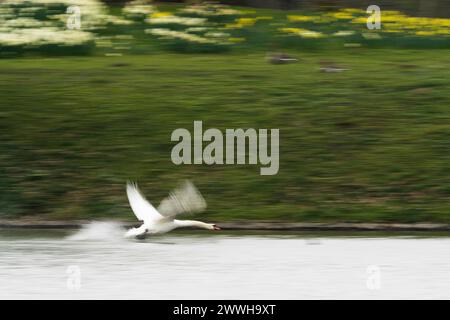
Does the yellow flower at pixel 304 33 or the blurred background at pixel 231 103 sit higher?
the yellow flower at pixel 304 33

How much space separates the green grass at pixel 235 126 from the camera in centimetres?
2061

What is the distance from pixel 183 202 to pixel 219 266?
253cm

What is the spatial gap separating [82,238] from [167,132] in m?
3.49

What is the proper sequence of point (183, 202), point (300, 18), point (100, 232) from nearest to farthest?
point (183, 202) < point (100, 232) < point (300, 18)

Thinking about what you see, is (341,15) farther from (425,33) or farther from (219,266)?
(219,266)

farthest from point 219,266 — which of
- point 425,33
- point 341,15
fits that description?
point 341,15

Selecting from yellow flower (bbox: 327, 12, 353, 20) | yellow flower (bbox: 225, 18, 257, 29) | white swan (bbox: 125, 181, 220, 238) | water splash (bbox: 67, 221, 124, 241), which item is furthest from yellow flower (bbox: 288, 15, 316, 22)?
white swan (bbox: 125, 181, 220, 238)

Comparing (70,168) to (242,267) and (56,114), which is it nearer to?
(56,114)

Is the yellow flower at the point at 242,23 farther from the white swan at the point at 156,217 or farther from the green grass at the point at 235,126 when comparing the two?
the white swan at the point at 156,217

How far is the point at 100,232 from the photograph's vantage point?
1973 cm

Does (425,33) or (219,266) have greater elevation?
(425,33)

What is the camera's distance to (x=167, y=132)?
73.4 ft

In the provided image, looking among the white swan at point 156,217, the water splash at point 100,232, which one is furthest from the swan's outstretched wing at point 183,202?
the water splash at point 100,232

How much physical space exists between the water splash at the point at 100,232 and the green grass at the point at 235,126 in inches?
10.8
